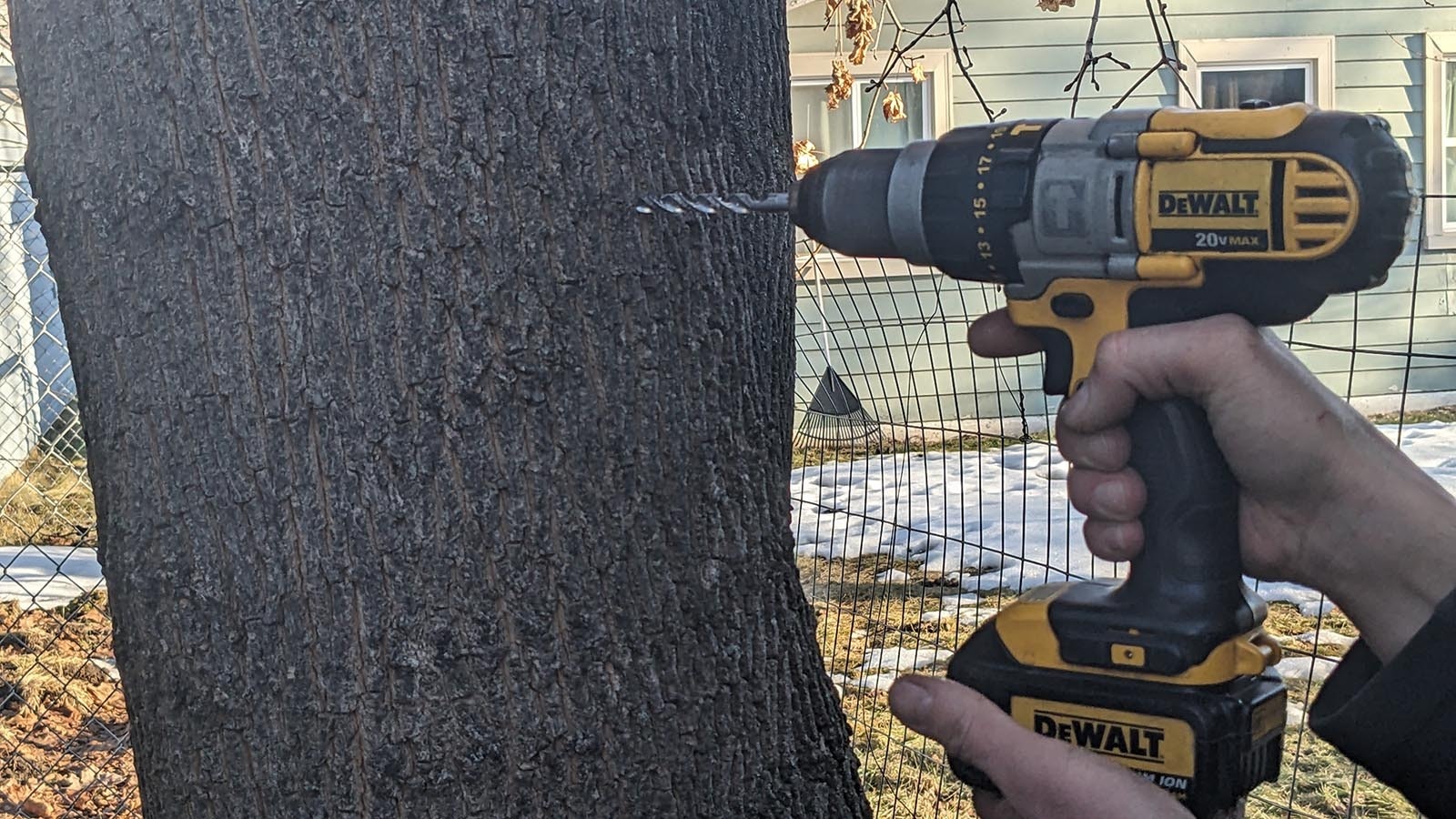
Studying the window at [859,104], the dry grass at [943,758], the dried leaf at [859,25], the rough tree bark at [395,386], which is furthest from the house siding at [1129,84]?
the rough tree bark at [395,386]

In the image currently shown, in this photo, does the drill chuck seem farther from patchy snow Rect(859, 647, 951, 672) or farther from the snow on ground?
the snow on ground

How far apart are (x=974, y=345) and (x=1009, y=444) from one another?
7.81 meters

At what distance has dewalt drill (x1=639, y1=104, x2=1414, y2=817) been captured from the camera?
1403 millimetres

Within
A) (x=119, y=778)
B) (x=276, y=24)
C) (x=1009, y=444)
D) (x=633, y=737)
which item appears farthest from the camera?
(x=1009, y=444)

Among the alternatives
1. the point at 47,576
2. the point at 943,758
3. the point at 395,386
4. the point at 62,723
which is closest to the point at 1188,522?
the point at 395,386

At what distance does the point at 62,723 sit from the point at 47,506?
13.6ft

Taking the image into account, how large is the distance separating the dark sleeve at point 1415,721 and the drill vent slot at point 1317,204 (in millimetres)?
417

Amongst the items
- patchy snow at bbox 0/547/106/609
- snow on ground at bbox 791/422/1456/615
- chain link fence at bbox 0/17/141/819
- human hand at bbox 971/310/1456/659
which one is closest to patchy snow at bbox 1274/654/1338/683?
snow on ground at bbox 791/422/1456/615

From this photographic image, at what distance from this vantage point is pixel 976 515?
716cm

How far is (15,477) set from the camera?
27.6 feet

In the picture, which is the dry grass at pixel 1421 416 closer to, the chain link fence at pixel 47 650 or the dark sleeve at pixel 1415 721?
the chain link fence at pixel 47 650

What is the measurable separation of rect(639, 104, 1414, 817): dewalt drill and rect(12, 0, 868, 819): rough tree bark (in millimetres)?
169

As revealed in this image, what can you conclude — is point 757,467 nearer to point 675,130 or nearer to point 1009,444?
point 675,130

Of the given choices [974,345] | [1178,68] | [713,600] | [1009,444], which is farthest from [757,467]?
[1009,444]
